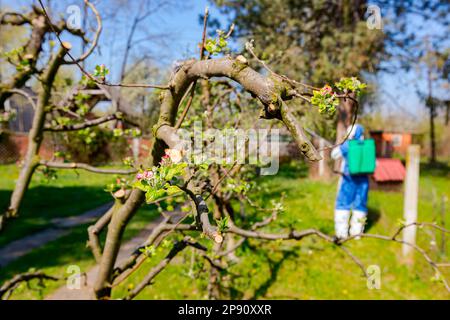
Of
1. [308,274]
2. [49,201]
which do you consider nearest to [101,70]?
[308,274]

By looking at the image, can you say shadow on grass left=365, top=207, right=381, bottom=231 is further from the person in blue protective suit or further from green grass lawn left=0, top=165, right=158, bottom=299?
green grass lawn left=0, top=165, right=158, bottom=299

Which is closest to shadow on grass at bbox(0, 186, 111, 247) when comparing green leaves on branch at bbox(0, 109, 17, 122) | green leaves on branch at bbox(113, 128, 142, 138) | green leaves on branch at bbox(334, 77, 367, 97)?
green leaves on branch at bbox(0, 109, 17, 122)

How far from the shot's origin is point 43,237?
711 cm

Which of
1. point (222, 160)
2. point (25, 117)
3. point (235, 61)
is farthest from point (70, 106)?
point (25, 117)

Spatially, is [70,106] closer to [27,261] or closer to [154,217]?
[27,261]

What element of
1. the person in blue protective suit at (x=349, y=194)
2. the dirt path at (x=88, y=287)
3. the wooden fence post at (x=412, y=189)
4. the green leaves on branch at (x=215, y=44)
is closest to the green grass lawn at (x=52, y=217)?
the dirt path at (x=88, y=287)

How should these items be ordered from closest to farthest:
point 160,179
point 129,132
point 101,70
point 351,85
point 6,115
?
point 160,179, point 351,85, point 101,70, point 129,132, point 6,115

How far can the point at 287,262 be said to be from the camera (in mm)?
5406

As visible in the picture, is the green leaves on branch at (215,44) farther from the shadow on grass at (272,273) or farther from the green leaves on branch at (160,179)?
the shadow on grass at (272,273)

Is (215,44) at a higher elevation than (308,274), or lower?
higher

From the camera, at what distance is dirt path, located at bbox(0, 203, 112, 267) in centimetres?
609

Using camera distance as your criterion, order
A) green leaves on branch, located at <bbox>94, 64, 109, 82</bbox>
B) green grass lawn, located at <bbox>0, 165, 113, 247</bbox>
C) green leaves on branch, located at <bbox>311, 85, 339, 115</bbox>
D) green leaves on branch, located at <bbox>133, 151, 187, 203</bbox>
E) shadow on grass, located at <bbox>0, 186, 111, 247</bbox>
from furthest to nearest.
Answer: green grass lawn, located at <bbox>0, 165, 113, 247</bbox> < shadow on grass, located at <bbox>0, 186, 111, 247</bbox> < green leaves on branch, located at <bbox>94, 64, 109, 82</bbox> < green leaves on branch, located at <bbox>311, 85, 339, 115</bbox> < green leaves on branch, located at <bbox>133, 151, 187, 203</bbox>

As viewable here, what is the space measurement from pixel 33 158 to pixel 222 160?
221cm

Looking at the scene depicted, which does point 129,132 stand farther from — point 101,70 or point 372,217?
point 372,217
